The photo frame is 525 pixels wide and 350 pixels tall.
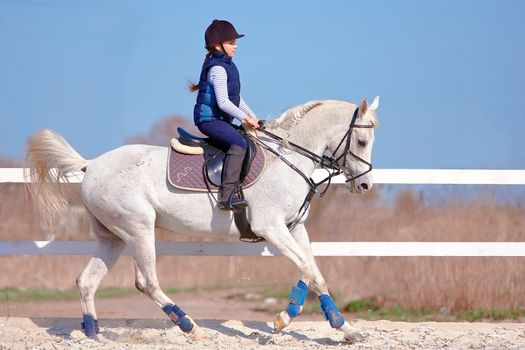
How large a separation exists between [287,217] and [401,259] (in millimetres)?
3206

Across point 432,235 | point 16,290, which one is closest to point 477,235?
point 432,235

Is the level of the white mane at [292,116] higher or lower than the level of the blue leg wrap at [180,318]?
higher

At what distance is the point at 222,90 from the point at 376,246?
85.0 inches

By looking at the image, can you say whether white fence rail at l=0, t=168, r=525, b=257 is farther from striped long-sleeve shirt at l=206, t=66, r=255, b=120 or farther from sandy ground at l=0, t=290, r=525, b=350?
striped long-sleeve shirt at l=206, t=66, r=255, b=120

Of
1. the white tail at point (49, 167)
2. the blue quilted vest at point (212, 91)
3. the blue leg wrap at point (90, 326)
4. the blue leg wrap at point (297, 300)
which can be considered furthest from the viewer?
the white tail at point (49, 167)

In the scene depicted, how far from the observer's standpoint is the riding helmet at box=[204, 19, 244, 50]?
22.2ft

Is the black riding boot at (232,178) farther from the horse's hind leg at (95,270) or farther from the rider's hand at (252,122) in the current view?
the horse's hind leg at (95,270)

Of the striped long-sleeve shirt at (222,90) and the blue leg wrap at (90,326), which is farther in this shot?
the blue leg wrap at (90,326)

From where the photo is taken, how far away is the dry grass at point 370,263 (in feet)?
29.6

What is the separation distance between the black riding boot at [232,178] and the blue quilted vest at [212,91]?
0.37m

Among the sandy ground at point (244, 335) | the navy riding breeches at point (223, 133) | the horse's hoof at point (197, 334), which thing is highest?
the navy riding breeches at point (223, 133)

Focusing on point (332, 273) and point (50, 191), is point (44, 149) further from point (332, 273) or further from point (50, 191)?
point (332, 273)

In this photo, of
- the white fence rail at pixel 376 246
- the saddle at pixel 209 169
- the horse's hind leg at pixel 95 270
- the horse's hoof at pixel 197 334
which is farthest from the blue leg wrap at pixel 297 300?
the horse's hind leg at pixel 95 270

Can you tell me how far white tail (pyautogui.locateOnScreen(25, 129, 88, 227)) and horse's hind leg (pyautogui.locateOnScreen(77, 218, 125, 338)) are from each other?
1.31 ft
